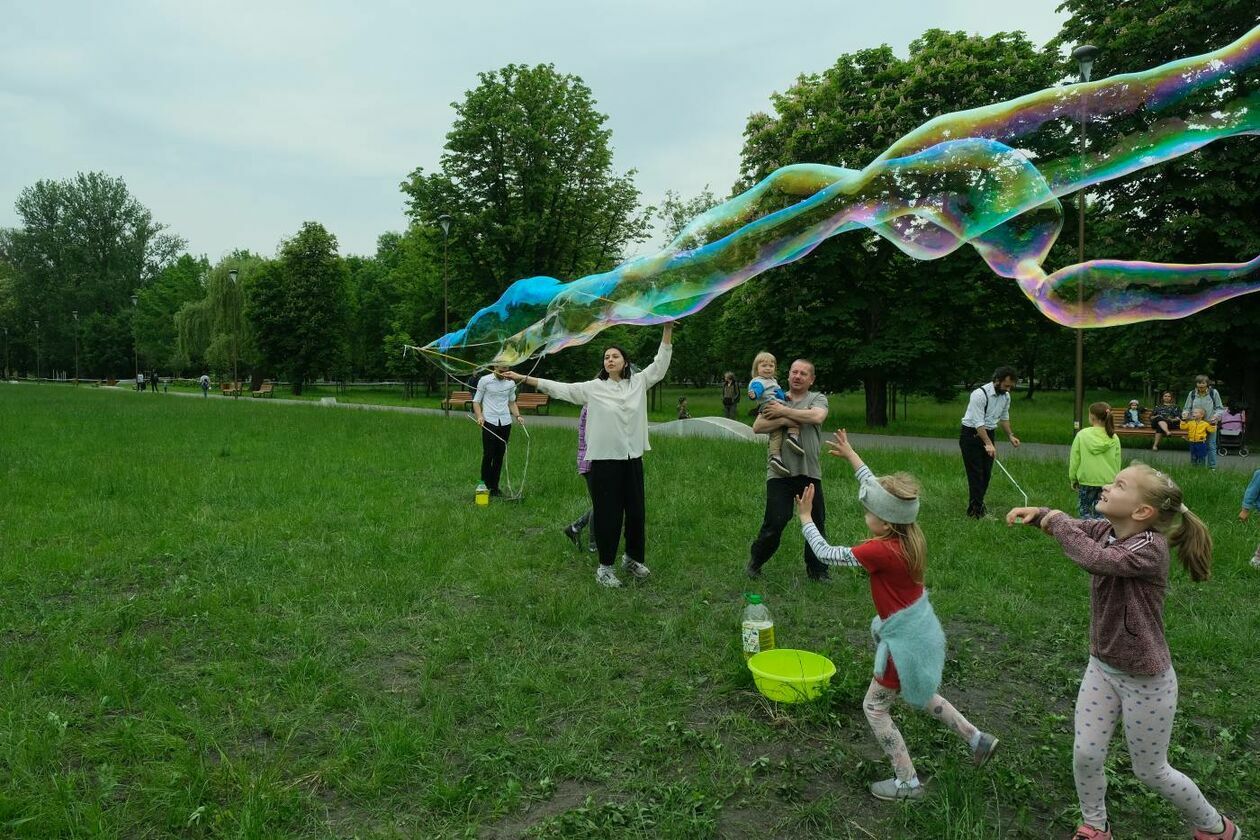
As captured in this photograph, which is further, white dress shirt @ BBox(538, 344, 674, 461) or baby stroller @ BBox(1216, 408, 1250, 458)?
baby stroller @ BBox(1216, 408, 1250, 458)

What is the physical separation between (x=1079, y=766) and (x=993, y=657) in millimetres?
2045

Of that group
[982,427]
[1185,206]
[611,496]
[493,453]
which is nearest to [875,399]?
[1185,206]

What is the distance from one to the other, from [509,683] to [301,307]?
5576cm

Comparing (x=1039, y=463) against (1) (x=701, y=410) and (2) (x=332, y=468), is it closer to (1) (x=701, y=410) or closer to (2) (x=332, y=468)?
(2) (x=332, y=468)

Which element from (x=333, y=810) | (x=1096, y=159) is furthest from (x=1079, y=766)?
(x=1096, y=159)

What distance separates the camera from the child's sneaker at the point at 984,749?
10.8 ft

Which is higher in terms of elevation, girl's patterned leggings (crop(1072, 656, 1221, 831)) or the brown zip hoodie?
the brown zip hoodie

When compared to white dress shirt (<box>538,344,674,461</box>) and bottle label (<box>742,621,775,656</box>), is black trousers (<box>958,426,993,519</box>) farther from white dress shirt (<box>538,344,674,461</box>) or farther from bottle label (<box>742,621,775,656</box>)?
bottle label (<box>742,621,775,656</box>)

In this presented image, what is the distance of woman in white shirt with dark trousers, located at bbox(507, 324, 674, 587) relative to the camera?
6090mm

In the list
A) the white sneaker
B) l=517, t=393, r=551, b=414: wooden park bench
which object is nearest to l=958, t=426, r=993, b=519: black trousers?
the white sneaker

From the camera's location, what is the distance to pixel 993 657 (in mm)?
4793

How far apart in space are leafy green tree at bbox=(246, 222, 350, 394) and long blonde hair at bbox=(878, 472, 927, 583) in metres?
56.1

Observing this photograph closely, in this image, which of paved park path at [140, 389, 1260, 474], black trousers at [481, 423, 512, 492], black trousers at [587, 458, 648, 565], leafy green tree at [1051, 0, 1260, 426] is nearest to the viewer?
black trousers at [587, 458, 648, 565]

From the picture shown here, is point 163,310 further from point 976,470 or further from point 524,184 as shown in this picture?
point 976,470
